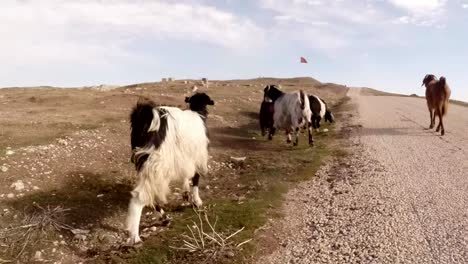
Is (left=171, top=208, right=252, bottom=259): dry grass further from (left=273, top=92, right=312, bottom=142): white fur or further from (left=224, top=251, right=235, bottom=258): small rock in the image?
(left=273, top=92, right=312, bottom=142): white fur

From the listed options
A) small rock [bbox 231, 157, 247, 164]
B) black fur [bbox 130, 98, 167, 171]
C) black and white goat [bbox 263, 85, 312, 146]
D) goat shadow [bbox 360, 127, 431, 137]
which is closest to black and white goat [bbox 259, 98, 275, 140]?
black and white goat [bbox 263, 85, 312, 146]

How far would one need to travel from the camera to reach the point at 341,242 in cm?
602

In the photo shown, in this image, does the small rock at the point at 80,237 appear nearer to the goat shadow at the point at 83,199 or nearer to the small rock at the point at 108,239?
the small rock at the point at 108,239

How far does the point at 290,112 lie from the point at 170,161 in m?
7.61

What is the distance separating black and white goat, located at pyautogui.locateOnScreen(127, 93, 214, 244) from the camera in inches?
247

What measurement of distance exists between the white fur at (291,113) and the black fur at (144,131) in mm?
7194

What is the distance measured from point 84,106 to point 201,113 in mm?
10061

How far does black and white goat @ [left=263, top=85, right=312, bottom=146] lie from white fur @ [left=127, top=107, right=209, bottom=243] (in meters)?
6.16

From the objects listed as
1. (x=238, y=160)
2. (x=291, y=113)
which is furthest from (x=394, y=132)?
(x=238, y=160)

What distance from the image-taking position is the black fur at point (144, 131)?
255 inches


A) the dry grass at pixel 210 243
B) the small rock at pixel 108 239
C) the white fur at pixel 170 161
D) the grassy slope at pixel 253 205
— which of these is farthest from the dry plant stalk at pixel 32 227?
the dry grass at pixel 210 243

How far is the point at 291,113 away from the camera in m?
13.6

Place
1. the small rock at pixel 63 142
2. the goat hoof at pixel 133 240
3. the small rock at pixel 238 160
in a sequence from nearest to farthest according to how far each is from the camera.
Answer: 1. the goat hoof at pixel 133 240
2. the small rock at pixel 63 142
3. the small rock at pixel 238 160

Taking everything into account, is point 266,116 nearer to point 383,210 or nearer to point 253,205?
point 253,205
